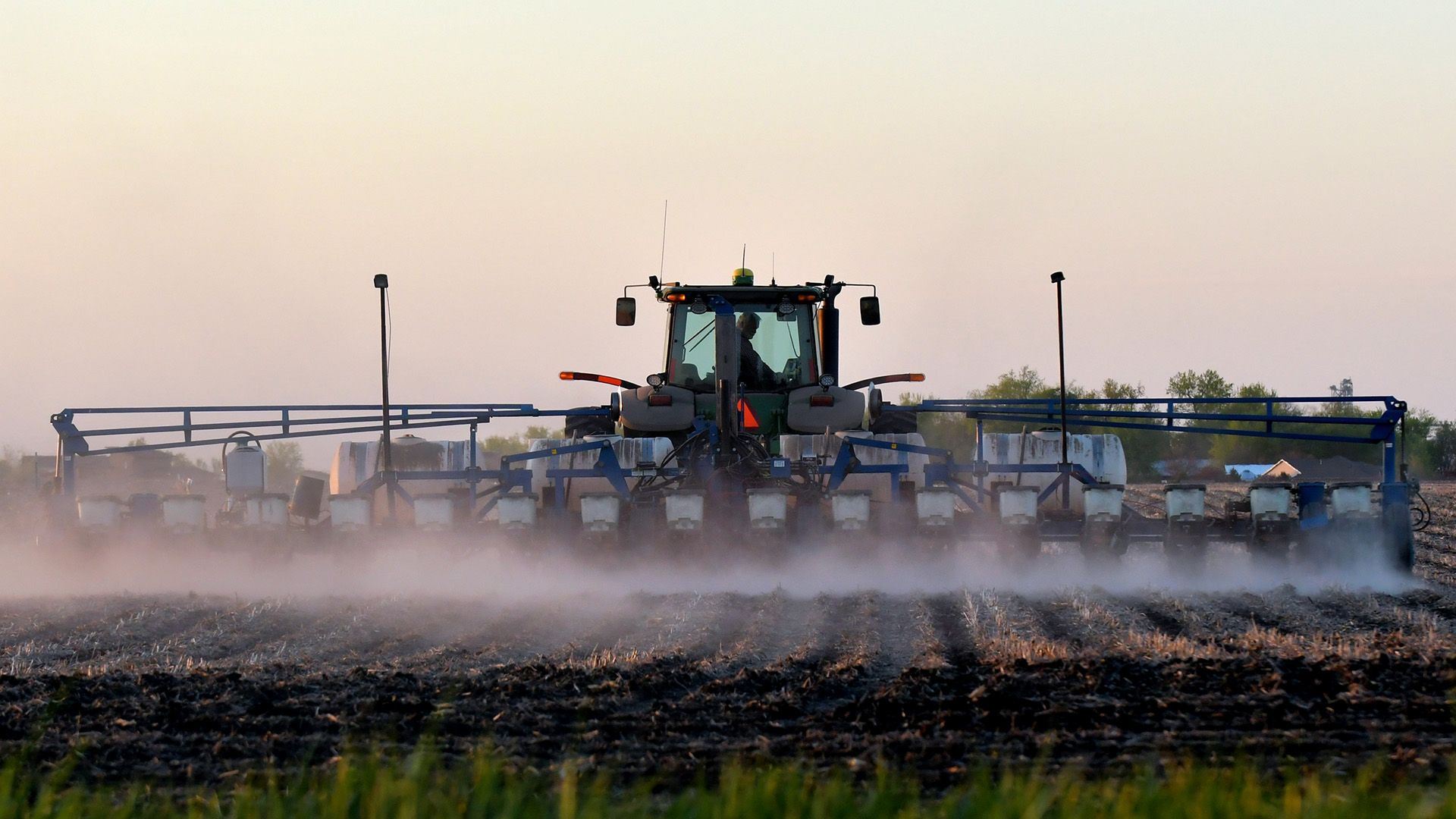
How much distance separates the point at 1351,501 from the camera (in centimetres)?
1299

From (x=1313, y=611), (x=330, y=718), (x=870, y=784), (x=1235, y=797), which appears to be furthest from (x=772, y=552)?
(x=1235, y=797)

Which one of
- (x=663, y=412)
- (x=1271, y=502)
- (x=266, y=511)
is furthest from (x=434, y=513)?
(x=1271, y=502)

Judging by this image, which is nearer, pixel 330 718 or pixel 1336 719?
pixel 1336 719

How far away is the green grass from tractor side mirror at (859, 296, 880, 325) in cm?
896

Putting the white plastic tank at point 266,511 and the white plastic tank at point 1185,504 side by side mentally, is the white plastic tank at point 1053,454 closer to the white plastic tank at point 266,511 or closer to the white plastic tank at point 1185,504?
the white plastic tank at point 1185,504

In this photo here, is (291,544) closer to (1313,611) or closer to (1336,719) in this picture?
(1313,611)

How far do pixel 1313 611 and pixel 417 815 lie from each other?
27.9 ft

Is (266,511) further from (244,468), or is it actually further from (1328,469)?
(1328,469)

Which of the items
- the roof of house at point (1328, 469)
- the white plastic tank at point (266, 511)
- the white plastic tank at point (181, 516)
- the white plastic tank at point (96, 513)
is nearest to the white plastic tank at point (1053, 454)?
the white plastic tank at point (266, 511)

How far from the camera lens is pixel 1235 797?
14.2ft

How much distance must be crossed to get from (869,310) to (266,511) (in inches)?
240

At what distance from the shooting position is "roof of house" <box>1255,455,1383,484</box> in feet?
169

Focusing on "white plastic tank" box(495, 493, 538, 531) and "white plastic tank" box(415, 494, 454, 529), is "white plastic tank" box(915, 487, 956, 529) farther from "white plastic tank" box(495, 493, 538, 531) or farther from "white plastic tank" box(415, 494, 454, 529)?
"white plastic tank" box(415, 494, 454, 529)

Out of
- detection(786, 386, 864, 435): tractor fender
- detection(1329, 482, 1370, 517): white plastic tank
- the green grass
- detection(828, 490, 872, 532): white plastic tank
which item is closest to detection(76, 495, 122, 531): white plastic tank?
detection(786, 386, 864, 435): tractor fender
